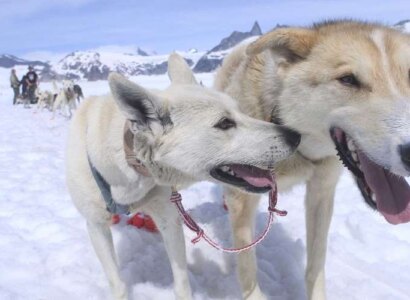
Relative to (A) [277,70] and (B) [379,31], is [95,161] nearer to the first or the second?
(A) [277,70]

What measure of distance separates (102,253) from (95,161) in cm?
56

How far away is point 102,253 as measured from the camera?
278 cm

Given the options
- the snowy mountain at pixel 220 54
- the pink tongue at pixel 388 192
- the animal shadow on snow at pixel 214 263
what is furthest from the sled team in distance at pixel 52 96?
the pink tongue at pixel 388 192

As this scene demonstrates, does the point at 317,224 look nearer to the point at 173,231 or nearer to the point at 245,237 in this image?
the point at 245,237

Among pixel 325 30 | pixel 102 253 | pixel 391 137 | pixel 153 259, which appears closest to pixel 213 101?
pixel 325 30

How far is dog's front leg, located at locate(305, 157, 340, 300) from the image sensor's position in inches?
114

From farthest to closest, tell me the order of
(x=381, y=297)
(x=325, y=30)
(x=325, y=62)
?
(x=381, y=297) < (x=325, y=30) < (x=325, y=62)

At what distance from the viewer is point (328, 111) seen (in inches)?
88.1

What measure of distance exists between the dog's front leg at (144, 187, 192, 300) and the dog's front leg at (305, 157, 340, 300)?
770mm

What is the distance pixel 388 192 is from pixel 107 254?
1.53m

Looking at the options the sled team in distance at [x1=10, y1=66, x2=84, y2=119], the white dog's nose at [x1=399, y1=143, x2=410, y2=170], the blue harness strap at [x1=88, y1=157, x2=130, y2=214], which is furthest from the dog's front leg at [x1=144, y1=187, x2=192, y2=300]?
the sled team in distance at [x1=10, y1=66, x2=84, y2=119]

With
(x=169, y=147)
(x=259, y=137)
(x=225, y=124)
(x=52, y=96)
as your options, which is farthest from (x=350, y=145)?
(x=52, y=96)

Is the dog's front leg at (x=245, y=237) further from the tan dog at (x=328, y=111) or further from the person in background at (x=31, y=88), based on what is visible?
the person in background at (x=31, y=88)

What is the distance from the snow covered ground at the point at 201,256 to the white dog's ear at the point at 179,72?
125 centimetres
